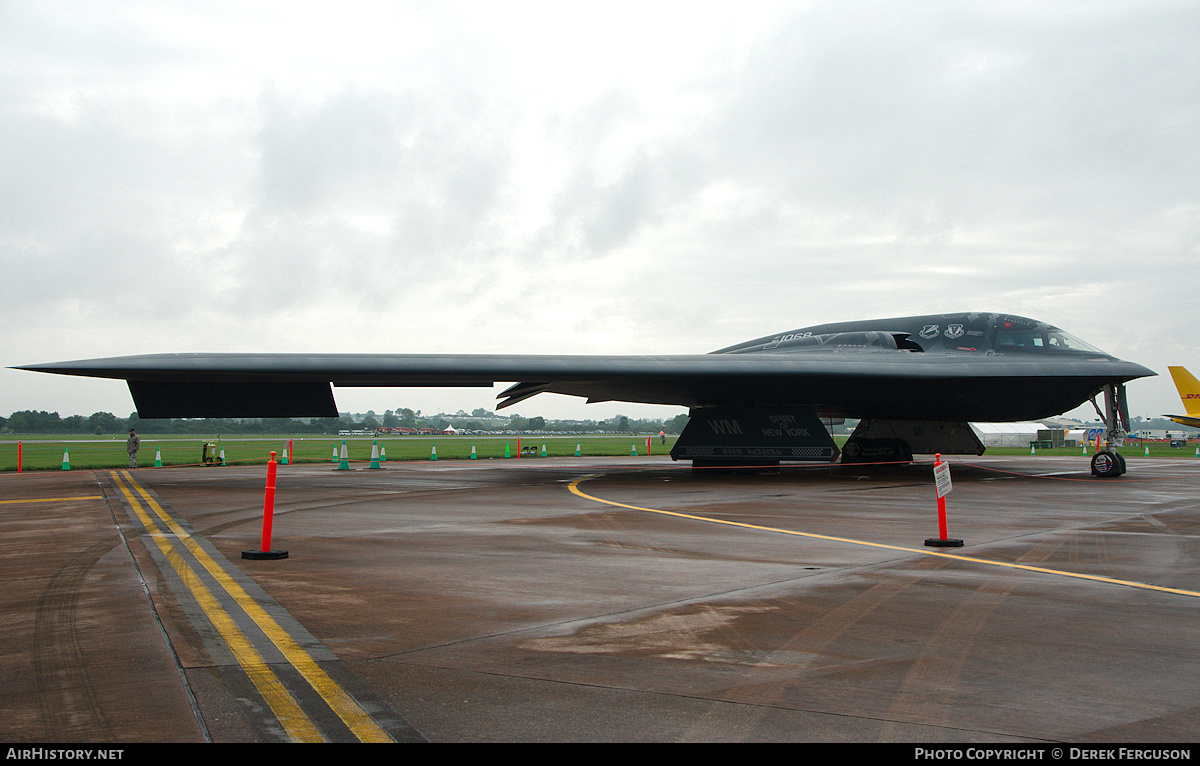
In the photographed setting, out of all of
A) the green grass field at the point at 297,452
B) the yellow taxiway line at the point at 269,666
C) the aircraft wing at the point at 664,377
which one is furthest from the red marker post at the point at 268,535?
the green grass field at the point at 297,452

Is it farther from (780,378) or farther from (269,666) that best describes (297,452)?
(269,666)

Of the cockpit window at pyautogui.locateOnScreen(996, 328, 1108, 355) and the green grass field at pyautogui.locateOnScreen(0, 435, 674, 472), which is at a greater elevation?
the cockpit window at pyautogui.locateOnScreen(996, 328, 1108, 355)

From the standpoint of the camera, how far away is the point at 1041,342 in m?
→ 19.0

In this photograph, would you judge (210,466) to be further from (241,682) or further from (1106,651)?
(1106,651)

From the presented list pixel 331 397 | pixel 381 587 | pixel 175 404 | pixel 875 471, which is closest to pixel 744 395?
pixel 875 471

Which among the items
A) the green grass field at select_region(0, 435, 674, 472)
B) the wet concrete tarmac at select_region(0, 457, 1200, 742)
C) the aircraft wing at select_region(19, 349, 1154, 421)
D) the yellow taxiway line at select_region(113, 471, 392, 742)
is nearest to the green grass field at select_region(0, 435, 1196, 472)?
the green grass field at select_region(0, 435, 674, 472)

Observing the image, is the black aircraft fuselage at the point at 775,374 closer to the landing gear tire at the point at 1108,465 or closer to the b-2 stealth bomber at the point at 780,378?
the b-2 stealth bomber at the point at 780,378

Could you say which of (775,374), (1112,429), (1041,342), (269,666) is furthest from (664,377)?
(269,666)

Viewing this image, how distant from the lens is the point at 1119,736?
336cm

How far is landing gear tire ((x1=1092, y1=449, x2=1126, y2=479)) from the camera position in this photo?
63.9 ft

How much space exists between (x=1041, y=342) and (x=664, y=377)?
902 cm

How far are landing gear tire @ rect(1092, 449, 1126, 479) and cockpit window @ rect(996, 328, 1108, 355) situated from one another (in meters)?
2.67

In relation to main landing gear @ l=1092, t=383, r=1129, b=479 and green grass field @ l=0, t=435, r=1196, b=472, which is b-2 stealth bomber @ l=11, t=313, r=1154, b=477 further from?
green grass field @ l=0, t=435, r=1196, b=472

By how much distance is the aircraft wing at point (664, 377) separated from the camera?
1681 centimetres
